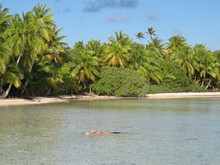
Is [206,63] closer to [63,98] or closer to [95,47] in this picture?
[95,47]

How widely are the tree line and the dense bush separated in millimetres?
136

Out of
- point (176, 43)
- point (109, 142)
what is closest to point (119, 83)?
point (176, 43)

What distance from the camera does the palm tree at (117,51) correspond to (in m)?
62.8

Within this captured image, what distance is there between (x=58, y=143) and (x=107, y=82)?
41227 millimetres

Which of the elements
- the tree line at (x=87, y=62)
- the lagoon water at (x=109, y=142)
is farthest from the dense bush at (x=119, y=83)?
the lagoon water at (x=109, y=142)

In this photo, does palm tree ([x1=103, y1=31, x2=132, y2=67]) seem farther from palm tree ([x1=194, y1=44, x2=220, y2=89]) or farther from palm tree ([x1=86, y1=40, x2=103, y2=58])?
palm tree ([x1=194, y1=44, x2=220, y2=89])

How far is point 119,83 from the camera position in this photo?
202ft

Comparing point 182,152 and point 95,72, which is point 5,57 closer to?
point 95,72

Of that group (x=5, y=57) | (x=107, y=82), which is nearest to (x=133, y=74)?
(x=107, y=82)

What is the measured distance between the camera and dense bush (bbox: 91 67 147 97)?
6091cm

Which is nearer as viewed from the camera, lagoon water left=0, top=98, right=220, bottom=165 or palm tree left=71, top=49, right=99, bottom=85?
lagoon water left=0, top=98, right=220, bottom=165

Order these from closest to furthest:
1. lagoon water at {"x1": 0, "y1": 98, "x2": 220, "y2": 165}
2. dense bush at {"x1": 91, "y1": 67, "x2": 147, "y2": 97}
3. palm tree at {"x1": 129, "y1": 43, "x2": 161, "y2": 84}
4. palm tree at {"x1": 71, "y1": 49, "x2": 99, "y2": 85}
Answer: lagoon water at {"x1": 0, "y1": 98, "x2": 220, "y2": 165} → palm tree at {"x1": 71, "y1": 49, "x2": 99, "y2": 85} → dense bush at {"x1": 91, "y1": 67, "x2": 147, "y2": 97} → palm tree at {"x1": 129, "y1": 43, "x2": 161, "y2": 84}

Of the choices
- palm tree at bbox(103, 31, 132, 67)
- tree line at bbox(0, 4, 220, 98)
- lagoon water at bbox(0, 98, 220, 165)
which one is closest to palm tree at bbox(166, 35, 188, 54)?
tree line at bbox(0, 4, 220, 98)

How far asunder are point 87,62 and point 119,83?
620cm
